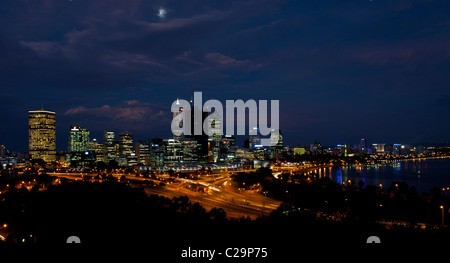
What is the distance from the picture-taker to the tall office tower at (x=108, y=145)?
6775cm

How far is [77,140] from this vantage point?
71.6m

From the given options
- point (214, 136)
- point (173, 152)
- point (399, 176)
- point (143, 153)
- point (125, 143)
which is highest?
point (214, 136)

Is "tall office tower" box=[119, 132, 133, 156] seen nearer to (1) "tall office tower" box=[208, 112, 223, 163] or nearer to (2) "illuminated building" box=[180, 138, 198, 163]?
(1) "tall office tower" box=[208, 112, 223, 163]

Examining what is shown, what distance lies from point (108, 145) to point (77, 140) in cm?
792

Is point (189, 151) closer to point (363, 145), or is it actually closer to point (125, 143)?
point (125, 143)

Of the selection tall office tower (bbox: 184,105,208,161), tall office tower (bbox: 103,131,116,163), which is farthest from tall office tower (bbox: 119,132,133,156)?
tall office tower (bbox: 184,105,208,161)

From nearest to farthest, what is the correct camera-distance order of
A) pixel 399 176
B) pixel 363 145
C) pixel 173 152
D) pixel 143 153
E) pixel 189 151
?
pixel 399 176 < pixel 173 152 < pixel 189 151 < pixel 143 153 < pixel 363 145

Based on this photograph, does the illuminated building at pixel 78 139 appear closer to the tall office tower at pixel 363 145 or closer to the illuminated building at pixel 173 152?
the illuminated building at pixel 173 152

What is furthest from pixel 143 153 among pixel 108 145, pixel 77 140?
pixel 77 140

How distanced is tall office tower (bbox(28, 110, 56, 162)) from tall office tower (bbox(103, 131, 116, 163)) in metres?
10.3

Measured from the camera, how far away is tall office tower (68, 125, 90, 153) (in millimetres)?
71250

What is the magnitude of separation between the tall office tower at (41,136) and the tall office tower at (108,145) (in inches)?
405
